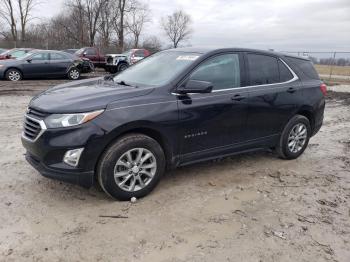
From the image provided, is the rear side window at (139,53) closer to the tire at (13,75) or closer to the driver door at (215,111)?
the tire at (13,75)

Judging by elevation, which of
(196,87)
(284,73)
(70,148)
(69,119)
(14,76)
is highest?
(284,73)

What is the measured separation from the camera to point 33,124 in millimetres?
3893

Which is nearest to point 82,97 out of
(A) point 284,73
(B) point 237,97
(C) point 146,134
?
(C) point 146,134

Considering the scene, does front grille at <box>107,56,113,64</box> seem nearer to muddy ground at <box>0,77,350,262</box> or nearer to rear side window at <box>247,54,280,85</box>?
muddy ground at <box>0,77,350,262</box>

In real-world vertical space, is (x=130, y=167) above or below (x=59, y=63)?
below

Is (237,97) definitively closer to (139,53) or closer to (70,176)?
(70,176)

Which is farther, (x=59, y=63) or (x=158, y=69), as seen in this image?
(x=59, y=63)

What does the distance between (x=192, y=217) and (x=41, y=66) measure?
1353cm

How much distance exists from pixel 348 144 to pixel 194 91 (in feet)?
13.8

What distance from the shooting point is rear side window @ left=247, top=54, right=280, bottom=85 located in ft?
16.5

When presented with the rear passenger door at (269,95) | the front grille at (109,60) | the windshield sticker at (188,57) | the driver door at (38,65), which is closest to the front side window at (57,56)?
the driver door at (38,65)

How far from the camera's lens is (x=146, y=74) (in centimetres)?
474

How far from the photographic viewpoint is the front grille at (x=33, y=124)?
3752mm

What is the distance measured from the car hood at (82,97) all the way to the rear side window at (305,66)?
2.77 meters
